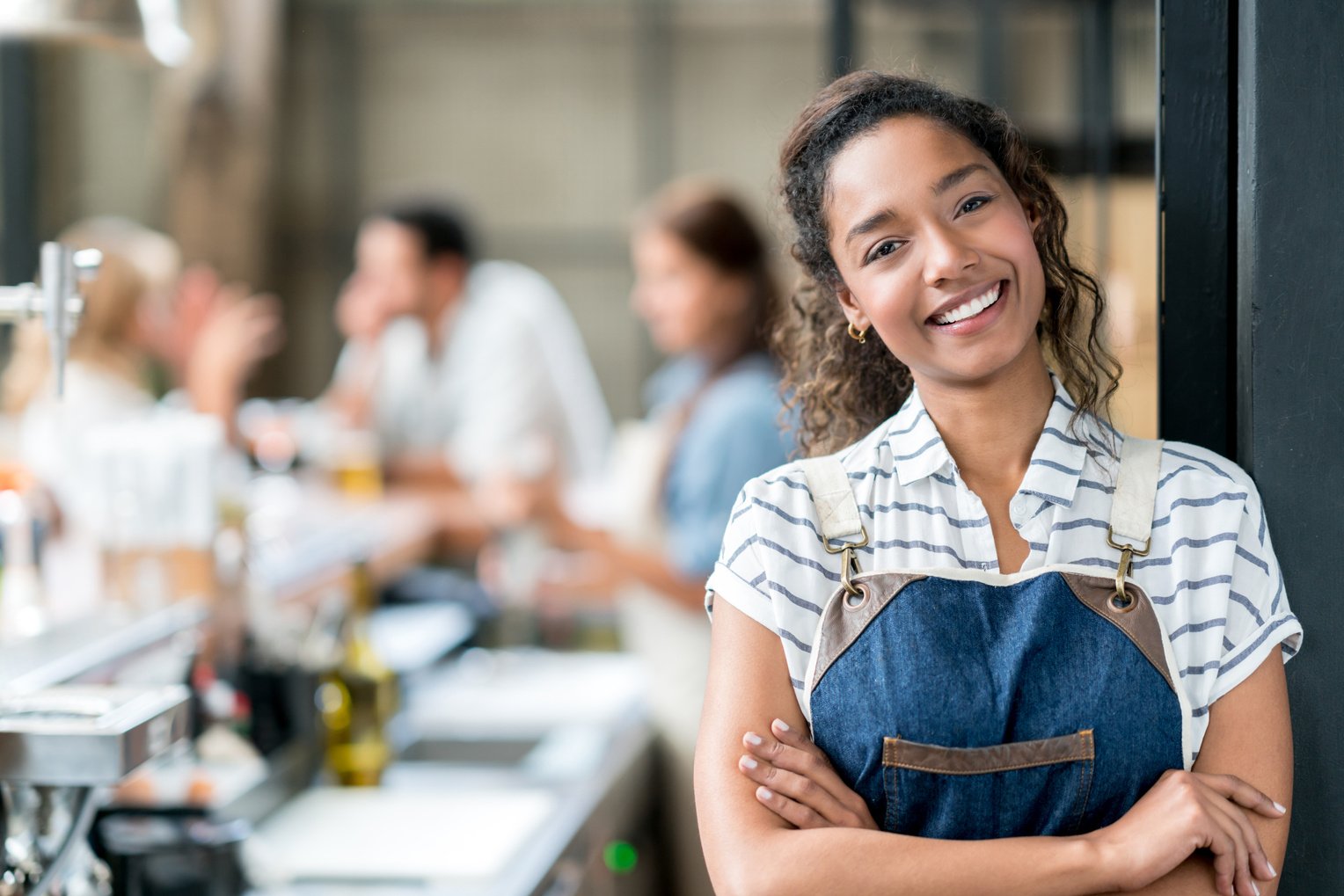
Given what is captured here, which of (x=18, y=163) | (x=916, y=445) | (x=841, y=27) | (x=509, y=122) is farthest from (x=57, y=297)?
(x=509, y=122)

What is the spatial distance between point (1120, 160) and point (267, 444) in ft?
7.61

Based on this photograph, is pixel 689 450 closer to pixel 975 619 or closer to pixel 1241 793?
pixel 975 619

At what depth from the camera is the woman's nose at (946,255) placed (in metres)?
1.10

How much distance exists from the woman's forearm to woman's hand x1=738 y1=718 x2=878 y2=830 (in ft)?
0.08

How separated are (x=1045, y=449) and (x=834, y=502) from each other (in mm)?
180

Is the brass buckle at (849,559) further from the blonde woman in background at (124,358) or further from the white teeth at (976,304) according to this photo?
the blonde woman in background at (124,358)

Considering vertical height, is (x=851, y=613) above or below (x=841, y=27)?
below

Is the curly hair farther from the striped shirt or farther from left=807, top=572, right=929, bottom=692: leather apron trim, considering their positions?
left=807, top=572, right=929, bottom=692: leather apron trim

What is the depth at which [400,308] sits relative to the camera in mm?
4012

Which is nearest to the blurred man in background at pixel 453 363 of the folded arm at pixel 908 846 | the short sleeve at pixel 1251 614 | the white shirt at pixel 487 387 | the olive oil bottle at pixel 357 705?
the white shirt at pixel 487 387

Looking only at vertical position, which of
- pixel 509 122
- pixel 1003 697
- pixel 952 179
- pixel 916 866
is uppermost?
pixel 509 122

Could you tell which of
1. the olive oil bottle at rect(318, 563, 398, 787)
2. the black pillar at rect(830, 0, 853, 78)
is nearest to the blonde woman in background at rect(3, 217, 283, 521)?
the olive oil bottle at rect(318, 563, 398, 787)

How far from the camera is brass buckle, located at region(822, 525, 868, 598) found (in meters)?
1.13

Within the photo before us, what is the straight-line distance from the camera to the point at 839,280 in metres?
1.25
